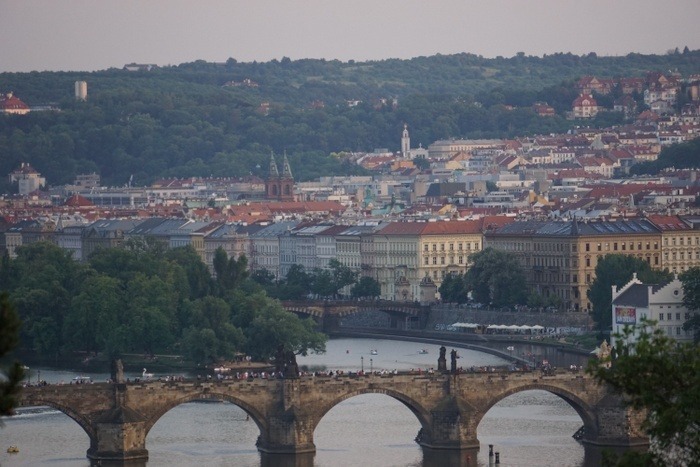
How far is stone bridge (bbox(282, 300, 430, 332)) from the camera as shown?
89.6 metres

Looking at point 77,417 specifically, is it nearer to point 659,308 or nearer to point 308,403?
point 308,403

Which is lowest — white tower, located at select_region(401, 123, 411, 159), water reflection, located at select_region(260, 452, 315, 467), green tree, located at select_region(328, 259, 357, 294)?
water reflection, located at select_region(260, 452, 315, 467)

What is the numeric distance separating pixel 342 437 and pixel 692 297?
1573 cm

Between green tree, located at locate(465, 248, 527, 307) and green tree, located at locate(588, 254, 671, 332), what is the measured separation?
4.65 metres

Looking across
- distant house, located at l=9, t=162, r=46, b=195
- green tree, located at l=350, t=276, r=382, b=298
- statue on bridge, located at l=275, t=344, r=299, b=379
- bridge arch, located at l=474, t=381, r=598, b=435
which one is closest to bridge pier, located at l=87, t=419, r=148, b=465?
statue on bridge, located at l=275, t=344, r=299, b=379

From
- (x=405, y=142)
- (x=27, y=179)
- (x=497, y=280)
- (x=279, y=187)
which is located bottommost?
(x=497, y=280)

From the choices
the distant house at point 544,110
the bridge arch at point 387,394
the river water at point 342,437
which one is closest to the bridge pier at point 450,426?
the bridge arch at point 387,394

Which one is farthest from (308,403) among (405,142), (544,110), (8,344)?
(544,110)

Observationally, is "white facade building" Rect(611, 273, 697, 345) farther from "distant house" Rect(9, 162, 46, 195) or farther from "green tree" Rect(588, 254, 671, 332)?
"distant house" Rect(9, 162, 46, 195)

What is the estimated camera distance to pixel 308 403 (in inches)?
2131

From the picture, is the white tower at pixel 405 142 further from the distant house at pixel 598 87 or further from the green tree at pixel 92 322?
the green tree at pixel 92 322

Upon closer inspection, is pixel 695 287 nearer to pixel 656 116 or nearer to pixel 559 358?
pixel 559 358

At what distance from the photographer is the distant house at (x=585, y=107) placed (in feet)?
631

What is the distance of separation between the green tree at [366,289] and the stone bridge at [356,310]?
6.63 m
